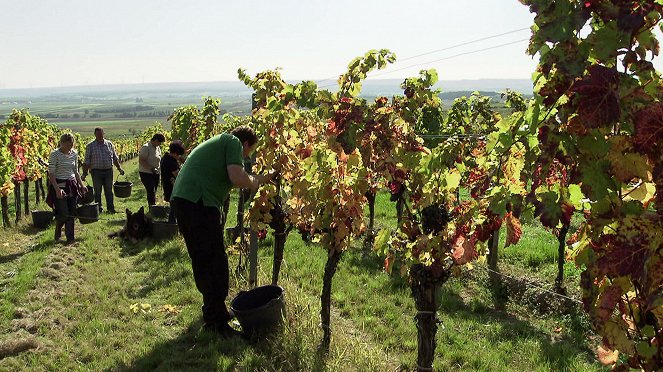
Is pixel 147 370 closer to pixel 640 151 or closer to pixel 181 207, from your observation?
pixel 181 207

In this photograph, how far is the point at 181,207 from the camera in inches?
160

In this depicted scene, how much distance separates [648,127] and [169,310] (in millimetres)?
4373

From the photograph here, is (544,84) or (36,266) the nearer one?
(544,84)

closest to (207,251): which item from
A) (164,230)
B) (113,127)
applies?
(164,230)

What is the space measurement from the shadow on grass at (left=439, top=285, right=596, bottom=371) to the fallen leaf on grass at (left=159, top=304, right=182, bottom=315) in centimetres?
269

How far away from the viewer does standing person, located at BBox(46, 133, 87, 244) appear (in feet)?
22.9

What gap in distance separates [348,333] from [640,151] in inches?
136

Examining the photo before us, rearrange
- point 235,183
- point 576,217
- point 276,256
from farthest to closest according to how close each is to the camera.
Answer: point 576,217 < point 276,256 < point 235,183

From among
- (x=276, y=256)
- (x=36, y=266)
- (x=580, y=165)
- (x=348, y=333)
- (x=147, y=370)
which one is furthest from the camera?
(x=36, y=266)

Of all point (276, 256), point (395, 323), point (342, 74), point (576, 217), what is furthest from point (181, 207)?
point (576, 217)

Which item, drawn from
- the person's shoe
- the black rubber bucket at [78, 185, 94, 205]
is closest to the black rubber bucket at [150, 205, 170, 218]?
the black rubber bucket at [78, 185, 94, 205]

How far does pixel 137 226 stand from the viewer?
7.57 metres

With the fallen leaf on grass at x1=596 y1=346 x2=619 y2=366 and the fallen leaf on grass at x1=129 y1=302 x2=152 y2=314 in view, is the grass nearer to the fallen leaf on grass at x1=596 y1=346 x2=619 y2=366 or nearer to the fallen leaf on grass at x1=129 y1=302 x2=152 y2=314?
the fallen leaf on grass at x1=129 y1=302 x2=152 y2=314

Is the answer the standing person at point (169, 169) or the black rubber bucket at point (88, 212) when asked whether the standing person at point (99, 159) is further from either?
the standing person at point (169, 169)
